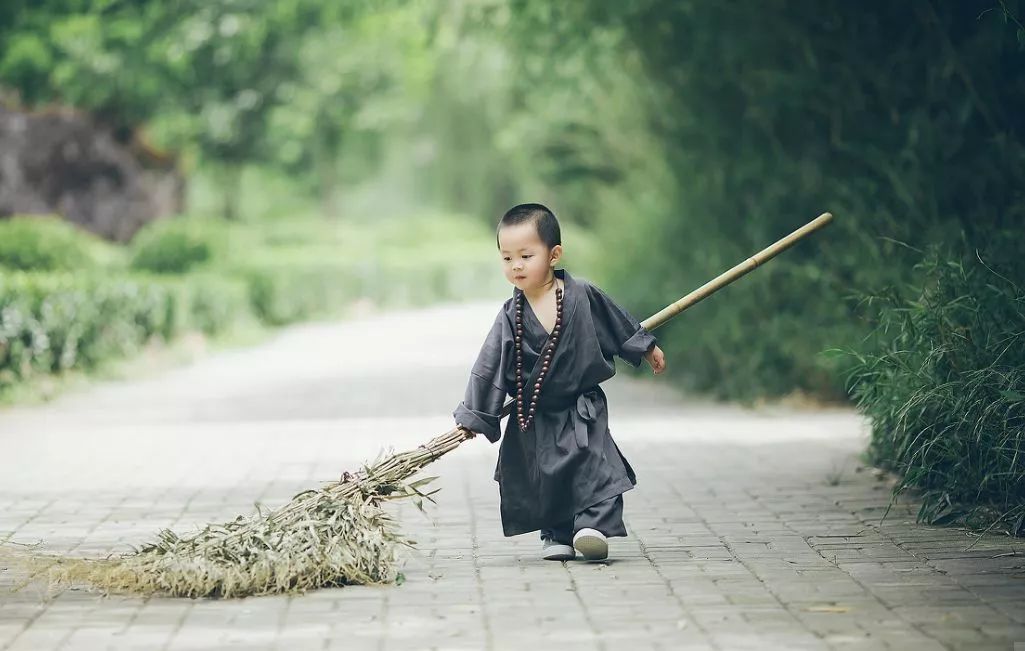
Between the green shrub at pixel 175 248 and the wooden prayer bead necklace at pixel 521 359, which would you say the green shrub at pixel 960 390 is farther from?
the green shrub at pixel 175 248

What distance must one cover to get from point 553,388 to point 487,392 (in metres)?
0.28

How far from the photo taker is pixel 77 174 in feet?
109

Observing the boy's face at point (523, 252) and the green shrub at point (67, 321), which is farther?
the green shrub at point (67, 321)

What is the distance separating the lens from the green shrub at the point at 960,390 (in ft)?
22.8

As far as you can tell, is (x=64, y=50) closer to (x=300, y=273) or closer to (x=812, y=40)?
(x=300, y=273)

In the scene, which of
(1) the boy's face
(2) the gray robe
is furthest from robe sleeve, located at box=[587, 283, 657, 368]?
(1) the boy's face

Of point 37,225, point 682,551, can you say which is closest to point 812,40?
point 682,551

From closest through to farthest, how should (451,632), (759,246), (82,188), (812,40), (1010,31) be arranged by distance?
(451,632) < (1010,31) < (812,40) < (759,246) < (82,188)

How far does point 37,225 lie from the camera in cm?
2303

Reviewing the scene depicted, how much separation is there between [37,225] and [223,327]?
322 cm

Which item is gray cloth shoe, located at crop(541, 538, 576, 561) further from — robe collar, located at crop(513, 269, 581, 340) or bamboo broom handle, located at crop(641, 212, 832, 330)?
bamboo broom handle, located at crop(641, 212, 832, 330)

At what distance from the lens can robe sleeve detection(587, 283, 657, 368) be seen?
6508 mm

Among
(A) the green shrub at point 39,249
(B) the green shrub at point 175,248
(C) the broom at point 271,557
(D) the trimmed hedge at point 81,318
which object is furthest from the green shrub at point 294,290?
(C) the broom at point 271,557

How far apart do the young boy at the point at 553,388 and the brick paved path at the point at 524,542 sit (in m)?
0.23
